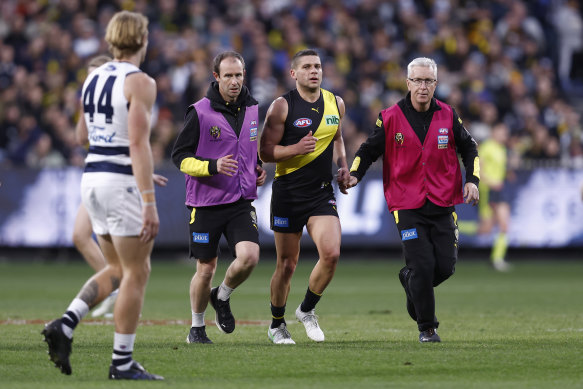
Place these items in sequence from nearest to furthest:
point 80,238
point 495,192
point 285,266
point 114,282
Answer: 1. point 114,282
2. point 285,266
3. point 80,238
4. point 495,192

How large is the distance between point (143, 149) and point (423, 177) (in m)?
3.75

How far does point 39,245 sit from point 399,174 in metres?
13.7

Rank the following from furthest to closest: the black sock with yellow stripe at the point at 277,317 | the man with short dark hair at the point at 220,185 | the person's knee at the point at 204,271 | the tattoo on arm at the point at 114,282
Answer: the black sock with yellow stripe at the point at 277,317 → the person's knee at the point at 204,271 → the man with short dark hair at the point at 220,185 → the tattoo on arm at the point at 114,282

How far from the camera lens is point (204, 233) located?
33.5 feet

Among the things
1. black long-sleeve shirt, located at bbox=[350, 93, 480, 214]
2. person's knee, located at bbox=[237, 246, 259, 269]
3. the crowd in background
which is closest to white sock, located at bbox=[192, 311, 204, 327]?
person's knee, located at bbox=[237, 246, 259, 269]

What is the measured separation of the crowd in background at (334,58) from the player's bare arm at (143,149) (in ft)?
51.9

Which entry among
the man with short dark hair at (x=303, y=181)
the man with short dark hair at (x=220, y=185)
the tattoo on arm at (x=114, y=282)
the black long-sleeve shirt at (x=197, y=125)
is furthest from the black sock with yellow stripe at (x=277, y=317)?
the tattoo on arm at (x=114, y=282)

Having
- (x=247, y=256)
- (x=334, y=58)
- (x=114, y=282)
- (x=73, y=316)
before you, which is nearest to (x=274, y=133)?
(x=247, y=256)

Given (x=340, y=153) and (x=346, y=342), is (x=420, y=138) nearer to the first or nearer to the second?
(x=340, y=153)

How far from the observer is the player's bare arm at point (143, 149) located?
730 centimetres

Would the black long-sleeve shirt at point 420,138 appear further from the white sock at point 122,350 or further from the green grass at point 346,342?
the white sock at point 122,350

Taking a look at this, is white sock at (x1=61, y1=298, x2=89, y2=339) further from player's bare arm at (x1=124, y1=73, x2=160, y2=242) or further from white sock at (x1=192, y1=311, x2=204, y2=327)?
white sock at (x1=192, y1=311, x2=204, y2=327)

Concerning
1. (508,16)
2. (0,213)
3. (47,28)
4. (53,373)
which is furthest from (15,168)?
(53,373)

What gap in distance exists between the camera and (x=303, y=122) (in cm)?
1038
